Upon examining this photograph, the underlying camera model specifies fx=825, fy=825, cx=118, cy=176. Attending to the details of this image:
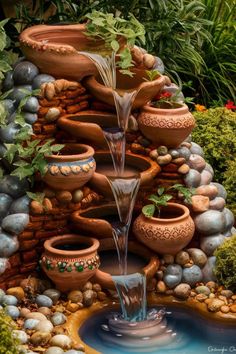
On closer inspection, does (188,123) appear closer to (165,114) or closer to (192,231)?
(165,114)

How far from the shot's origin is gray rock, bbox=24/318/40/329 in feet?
17.8

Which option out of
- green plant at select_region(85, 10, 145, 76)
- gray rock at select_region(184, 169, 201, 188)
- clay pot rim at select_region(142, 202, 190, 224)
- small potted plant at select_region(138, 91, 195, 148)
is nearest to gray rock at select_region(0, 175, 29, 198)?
clay pot rim at select_region(142, 202, 190, 224)

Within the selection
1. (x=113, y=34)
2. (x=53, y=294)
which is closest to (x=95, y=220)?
(x=53, y=294)

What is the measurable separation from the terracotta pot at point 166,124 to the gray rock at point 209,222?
592 millimetres

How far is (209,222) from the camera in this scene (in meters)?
6.25

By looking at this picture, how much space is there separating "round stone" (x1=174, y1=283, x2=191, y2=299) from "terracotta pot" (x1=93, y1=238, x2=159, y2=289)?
210 mm

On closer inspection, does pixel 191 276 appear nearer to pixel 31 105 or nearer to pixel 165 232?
pixel 165 232

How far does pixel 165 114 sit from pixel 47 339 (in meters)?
1.97

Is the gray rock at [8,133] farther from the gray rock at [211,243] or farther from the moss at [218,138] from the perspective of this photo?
the moss at [218,138]

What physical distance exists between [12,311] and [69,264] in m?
0.51

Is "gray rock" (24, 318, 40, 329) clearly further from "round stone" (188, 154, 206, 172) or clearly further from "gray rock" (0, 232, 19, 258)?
"round stone" (188, 154, 206, 172)

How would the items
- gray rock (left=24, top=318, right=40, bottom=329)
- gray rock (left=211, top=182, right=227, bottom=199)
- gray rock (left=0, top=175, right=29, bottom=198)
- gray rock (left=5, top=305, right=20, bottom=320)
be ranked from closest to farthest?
1. gray rock (left=24, top=318, right=40, bottom=329)
2. gray rock (left=5, top=305, right=20, bottom=320)
3. gray rock (left=0, top=175, right=29, bottom=198)
4. gray rock (left=211, top=182, right=227, bottom=199)

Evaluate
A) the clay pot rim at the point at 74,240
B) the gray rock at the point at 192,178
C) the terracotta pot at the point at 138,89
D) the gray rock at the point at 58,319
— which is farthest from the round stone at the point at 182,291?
the terracotta pot at the point at 138,89

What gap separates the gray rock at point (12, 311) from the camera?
5.54 m
